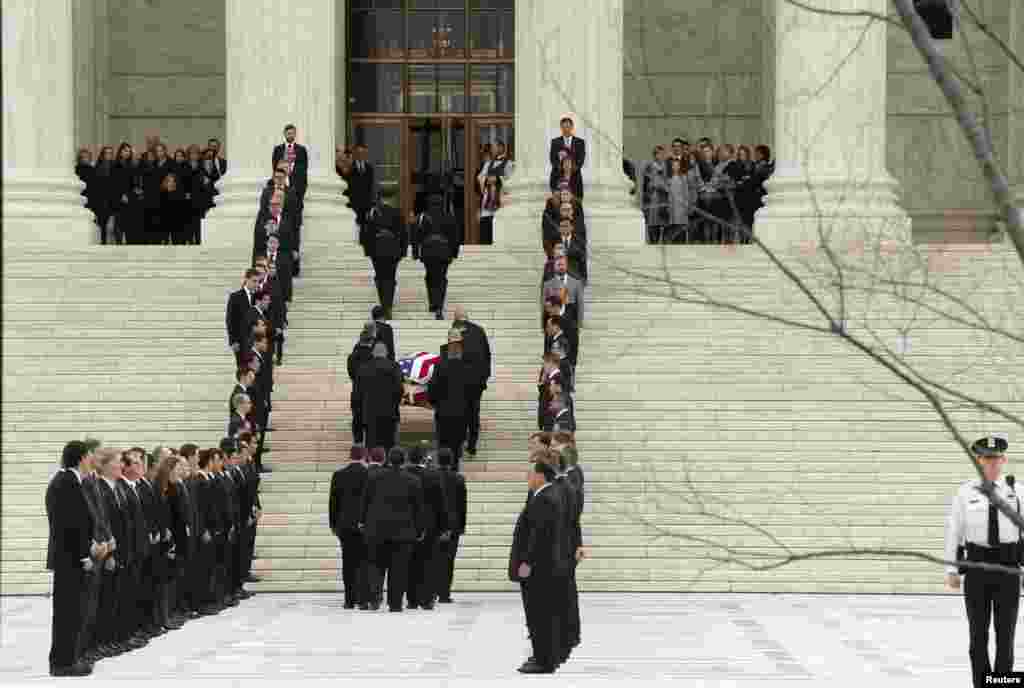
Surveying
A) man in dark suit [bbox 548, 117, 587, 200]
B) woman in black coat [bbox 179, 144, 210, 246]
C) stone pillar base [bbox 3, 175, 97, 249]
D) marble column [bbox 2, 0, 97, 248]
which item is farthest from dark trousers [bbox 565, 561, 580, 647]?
woman in black coat [bbox 179, 144, 210, 246]

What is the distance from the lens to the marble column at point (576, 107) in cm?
3553

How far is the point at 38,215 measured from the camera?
35.6 meters

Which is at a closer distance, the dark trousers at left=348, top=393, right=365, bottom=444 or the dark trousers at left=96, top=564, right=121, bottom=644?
the dark trousers at left=96, top=564, right=121, bottom=644

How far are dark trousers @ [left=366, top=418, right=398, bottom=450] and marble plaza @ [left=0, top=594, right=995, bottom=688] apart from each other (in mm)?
2325

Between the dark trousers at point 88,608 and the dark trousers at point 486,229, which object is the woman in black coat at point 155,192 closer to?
the dark trousers at point 486,229

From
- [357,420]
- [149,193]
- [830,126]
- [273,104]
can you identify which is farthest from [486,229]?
[357,420]

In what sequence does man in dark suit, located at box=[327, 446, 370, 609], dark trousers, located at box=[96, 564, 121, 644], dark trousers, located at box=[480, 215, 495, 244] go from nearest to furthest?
dark trousers, located at box=[96, 564, 121, 644] < man in dark suit, located at box=[327, 446, 370, 609] < dark trousers, located at box=[480, 215, 495, 244]

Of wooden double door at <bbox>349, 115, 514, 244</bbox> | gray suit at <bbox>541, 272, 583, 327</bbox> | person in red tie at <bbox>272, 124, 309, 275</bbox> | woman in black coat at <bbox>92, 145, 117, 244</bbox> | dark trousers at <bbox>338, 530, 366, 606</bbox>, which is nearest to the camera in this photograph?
dark trousers at <bbox>338, 530, 366, 606</bbox>

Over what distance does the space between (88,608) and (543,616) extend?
10.3ft

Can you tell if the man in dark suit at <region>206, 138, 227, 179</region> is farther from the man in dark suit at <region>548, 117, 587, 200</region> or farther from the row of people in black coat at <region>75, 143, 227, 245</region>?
the man in dark suit at <region>548, 117, 587, 200</region>

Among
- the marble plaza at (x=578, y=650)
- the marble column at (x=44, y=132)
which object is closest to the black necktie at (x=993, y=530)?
the marble plaza at (x=578, y=650)

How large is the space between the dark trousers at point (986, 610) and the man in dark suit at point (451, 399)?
474 inches

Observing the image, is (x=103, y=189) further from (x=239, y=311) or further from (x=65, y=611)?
(x=65, y=611)

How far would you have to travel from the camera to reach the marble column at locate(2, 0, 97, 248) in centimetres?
3559
